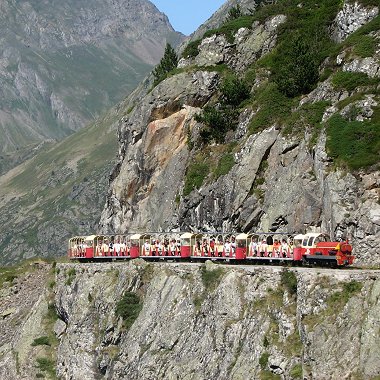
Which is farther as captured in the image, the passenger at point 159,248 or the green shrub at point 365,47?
the passenger at point 159,248

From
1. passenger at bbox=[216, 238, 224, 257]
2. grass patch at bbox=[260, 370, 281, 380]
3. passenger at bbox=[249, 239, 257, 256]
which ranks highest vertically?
passenger at bbox=[216, 238, 224, 257]

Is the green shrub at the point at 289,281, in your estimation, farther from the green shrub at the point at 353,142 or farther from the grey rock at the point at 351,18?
the grey rock at the point at 351,18

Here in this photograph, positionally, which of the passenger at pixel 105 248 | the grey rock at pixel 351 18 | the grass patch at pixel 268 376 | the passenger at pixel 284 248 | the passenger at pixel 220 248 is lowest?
the grass patch at pixel 268 376

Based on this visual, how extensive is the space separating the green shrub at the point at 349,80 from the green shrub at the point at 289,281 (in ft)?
79.1

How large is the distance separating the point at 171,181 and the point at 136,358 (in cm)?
3218

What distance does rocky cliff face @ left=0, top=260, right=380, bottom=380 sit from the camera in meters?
42.7

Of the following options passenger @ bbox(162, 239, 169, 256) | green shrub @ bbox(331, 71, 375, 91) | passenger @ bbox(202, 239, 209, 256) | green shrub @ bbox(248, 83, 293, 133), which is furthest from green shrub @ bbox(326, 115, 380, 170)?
passenger @ bbox(162, 239, 169, 256)

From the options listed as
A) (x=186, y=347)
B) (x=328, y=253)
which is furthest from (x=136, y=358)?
(x=328, y=253)

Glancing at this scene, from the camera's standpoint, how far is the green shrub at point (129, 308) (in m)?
62.3

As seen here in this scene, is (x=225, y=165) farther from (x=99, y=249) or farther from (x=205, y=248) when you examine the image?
(x=99, y=249)

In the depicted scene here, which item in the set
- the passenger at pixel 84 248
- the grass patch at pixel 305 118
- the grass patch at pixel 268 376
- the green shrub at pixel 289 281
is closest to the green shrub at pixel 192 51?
the passenger at pixel 84 248

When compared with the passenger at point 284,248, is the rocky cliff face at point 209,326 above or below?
below

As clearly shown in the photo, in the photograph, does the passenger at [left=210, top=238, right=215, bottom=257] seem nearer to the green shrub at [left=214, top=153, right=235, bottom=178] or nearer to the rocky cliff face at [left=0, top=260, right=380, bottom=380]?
the rocky cliff face at [left=0, top=260, right=380, bottom=380]

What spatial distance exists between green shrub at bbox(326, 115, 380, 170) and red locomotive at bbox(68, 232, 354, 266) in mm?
6871
